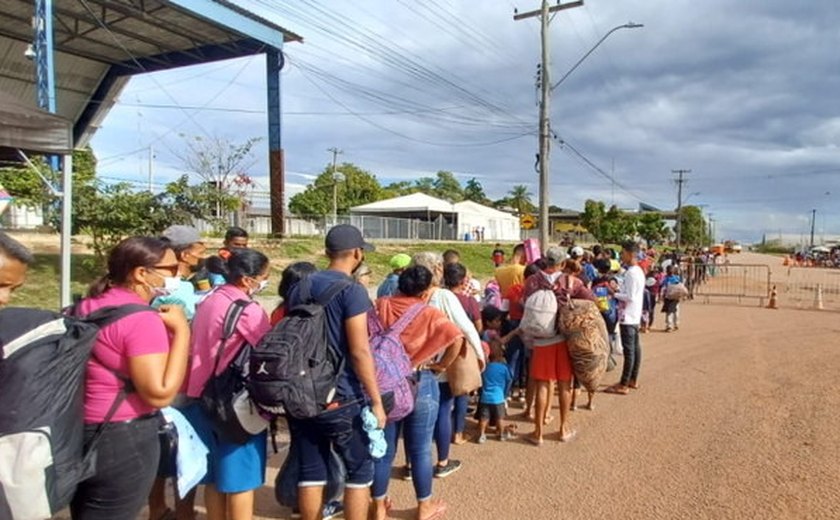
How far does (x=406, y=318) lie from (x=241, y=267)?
101cm

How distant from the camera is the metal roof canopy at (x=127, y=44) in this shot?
1941cm

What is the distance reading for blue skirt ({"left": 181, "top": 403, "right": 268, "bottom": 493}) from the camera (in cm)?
271

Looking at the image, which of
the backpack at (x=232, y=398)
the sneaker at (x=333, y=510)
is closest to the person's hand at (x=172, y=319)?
the backpack at (x=232, y=398)

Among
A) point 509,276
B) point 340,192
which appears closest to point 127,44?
point 509,276

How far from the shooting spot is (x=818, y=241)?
384 ft

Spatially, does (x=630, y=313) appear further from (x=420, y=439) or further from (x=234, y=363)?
(x=234, y=363)

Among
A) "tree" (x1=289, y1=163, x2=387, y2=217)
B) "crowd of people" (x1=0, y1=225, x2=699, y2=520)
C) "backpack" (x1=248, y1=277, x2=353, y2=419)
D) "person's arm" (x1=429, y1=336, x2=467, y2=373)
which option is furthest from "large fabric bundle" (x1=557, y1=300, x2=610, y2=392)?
"tree" (x1=289, y1=163, x2=387, y2=217)

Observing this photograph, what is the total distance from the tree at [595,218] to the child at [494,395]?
52055 mm

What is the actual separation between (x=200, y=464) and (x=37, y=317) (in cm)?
106

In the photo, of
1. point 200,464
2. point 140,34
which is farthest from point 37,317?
point 140,34

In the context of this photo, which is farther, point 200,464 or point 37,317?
point 200,464

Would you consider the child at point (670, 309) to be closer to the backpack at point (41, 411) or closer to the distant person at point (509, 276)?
the distant person at point (509, 276)

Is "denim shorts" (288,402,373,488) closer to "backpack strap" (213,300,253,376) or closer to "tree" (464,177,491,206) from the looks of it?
"backpack strap" (213,300,253,376)

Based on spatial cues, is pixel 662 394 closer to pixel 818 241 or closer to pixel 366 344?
pixel 366 344
